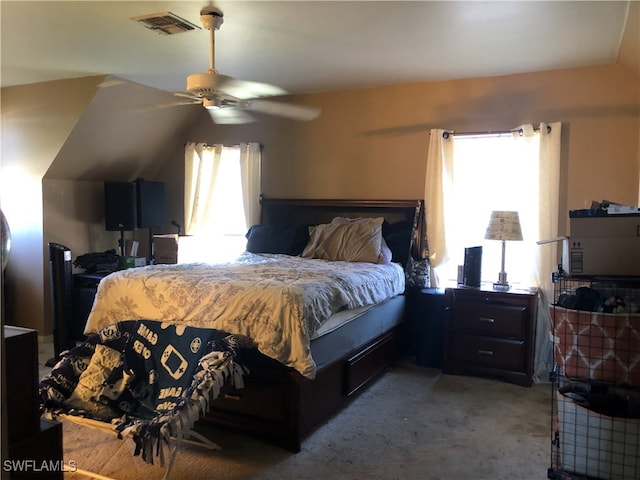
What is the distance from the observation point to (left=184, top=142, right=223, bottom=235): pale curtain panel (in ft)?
17.6

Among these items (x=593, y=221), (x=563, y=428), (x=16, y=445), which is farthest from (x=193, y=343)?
(x=593, y=221)

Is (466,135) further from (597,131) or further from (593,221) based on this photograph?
(593,221)

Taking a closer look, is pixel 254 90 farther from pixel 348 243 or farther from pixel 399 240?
pixel 399 240

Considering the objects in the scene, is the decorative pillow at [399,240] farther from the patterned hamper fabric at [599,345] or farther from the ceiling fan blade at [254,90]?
the patterned hamper fabric at [599,345]

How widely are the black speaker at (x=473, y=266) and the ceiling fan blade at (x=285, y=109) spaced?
1.98 metres

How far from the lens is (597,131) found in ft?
12.8

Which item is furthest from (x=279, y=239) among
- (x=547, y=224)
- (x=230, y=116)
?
(x=547, y=224)

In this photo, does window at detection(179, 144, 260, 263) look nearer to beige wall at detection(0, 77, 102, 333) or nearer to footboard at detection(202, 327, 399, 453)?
beige wall at detection(0, 77, 102, 333)

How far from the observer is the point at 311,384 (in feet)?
9.34

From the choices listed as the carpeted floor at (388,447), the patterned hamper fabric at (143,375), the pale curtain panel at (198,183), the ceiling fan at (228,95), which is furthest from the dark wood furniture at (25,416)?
the pale curtain panel at (198,183)

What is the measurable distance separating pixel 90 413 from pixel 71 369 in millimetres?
362

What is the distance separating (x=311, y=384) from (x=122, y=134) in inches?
131

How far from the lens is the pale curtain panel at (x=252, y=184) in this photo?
5.14 m

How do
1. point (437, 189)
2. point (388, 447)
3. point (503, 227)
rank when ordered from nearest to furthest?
point (388, 447) → point (503, 227) → point (437, 189)
